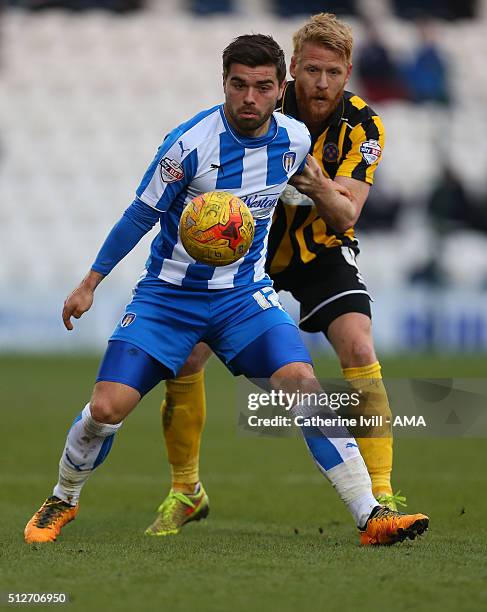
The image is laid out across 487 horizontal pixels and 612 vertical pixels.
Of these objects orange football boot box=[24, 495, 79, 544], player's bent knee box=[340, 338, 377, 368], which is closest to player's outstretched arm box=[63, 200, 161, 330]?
orange football boot box=[24, 495, 79, 544]

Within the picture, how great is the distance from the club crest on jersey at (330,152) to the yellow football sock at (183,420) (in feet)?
4.23

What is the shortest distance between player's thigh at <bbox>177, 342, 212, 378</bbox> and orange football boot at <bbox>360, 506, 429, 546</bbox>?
1407mm

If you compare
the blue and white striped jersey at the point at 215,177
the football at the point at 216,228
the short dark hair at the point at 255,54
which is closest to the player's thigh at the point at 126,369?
the blue and white striped jersey at the point at 215,177

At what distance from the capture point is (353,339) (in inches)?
221

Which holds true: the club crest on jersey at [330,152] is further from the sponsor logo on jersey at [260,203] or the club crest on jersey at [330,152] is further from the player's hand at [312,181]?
the sponsor logo on jersey at [260,203]

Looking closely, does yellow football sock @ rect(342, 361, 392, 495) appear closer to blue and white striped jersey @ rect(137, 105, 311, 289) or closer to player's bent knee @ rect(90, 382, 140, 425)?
blue and white striped jersey @ rect(137, 105, 311, 289)

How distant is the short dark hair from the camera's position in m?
4.81

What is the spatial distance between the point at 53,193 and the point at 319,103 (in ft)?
50.1

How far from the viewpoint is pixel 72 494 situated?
5301 millimetres

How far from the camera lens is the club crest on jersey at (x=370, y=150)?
221 inches

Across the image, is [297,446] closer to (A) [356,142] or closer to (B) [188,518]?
(B) [188,518]

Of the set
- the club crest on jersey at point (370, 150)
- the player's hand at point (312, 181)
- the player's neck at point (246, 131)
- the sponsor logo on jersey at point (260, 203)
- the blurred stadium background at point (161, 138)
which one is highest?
the player's neck at point (246, 131)

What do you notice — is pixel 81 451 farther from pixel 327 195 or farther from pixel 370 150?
pixel 370 150

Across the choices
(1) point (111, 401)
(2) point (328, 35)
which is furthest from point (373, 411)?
(2) point (328, 35)
